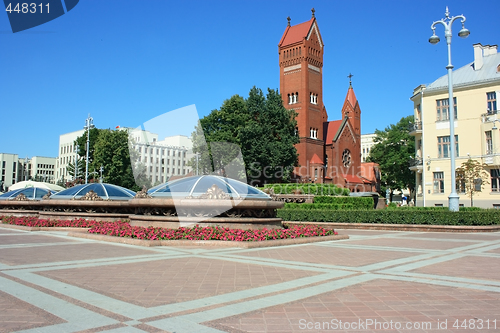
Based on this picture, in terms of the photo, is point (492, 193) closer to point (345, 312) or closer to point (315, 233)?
point (315, 233)

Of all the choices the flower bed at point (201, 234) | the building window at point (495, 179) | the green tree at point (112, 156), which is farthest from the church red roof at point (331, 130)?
the flower bed at point (201, 234)

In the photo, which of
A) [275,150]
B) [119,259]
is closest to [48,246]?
[119,259]

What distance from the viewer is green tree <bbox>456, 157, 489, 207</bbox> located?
28.5m

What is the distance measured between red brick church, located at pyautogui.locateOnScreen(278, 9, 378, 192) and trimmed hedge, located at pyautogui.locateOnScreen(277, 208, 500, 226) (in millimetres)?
35080

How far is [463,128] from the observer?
109ft

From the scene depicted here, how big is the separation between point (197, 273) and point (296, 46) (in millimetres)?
59285

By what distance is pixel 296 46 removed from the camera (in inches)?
2442

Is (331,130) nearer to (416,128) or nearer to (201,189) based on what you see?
(416,128)

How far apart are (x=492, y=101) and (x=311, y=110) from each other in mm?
31246

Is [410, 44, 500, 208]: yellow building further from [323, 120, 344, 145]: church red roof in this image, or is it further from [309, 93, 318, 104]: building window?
[323, 120, 344, 145]: church red roof

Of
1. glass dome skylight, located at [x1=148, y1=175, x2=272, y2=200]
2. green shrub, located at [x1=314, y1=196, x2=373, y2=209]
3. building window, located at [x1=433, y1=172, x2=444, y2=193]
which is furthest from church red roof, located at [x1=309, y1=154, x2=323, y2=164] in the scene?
glass dome skylight, located at [x1=148, y1=175, x2=272, y2=200]

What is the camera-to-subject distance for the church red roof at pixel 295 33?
2459 inches

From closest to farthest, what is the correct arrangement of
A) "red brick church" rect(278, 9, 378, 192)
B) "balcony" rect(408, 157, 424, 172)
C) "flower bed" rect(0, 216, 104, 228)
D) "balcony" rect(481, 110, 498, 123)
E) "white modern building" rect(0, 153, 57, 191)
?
"flower bed" rect(0, 216, 104, 228)
"balcony" rect(481, 110, 498, 123)
"balcony" rect(408, 157, 424, 172)
"red brick church" rect(278, 9, 378, 192)
"white modern building" rect(0, 153, 57, 191)

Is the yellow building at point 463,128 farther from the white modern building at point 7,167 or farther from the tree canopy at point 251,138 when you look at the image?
the white modern building at point 7,167
